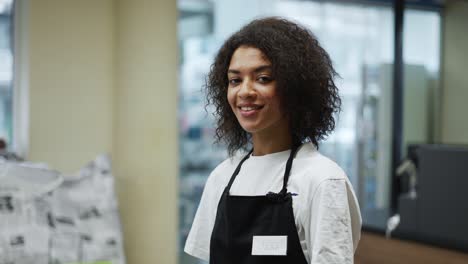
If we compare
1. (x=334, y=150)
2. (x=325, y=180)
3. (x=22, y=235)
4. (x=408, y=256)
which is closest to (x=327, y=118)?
(x=325, y=180)

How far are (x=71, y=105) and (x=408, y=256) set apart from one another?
82.5 inches

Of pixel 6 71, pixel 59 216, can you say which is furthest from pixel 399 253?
pixel 6 71

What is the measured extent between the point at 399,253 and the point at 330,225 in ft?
5.52

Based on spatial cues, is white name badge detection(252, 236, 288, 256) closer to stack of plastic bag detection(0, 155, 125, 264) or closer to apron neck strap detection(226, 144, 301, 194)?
apron neck strap detection(226, 144, 301, 194)

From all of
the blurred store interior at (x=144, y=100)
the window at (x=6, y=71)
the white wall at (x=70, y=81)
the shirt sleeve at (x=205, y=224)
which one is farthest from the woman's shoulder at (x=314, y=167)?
the window at (x=6, y=71)

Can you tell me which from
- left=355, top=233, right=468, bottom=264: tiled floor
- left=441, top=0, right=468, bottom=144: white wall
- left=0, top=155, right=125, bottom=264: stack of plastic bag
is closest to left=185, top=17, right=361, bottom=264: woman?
left=355, top=233, right=468, bottom=264: tiled floor

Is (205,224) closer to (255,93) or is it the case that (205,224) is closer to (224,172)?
(224,172)

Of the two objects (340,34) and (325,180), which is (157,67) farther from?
(325,180)

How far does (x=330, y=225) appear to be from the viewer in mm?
1122

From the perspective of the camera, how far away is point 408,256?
2.61 meters

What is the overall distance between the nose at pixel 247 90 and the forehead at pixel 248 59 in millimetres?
35

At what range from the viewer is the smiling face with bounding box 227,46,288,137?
49.2 inches

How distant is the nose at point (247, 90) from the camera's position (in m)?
1.25

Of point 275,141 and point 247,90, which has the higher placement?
point 247,90
